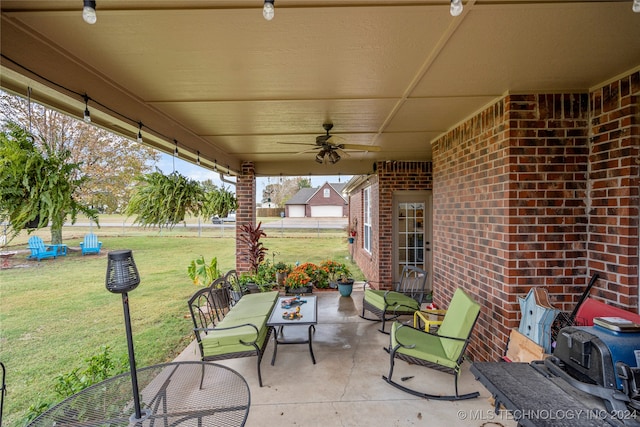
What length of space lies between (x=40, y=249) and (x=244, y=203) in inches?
318

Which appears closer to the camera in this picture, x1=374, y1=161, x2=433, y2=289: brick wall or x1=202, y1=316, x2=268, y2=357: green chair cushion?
x1=202, y1=316, x2=268, y2=357: green chair cushion

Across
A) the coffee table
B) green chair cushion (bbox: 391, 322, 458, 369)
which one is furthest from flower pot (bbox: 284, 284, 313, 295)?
green chair cushion (bbox: 391, 322, 458, 369)

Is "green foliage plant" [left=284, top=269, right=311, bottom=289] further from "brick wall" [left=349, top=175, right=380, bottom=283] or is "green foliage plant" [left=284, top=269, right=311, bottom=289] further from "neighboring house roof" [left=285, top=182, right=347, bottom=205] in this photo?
"neighboring house roof" [left=285, top=182, right=347, bottom=205]

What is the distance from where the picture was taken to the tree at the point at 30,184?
129 cm

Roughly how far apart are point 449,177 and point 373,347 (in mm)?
2476

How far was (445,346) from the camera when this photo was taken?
305 centimetres

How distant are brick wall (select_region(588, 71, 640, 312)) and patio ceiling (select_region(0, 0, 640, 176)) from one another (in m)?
0.23

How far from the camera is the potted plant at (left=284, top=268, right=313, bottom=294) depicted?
5836mm

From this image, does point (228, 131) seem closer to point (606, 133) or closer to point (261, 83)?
point (261, 83)

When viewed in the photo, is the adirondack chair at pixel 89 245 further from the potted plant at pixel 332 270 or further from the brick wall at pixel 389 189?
the brick wall at pixel 389 189

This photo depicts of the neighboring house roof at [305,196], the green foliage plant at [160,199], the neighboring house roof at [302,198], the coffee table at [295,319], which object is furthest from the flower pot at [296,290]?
the neighboring house roof at [302,198]

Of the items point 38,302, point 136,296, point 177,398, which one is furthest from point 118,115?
point 38,302

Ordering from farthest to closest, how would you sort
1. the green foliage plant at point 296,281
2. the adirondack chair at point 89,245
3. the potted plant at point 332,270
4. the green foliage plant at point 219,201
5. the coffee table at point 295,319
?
the adirondack chair at point 89,245
the potted plant at point 332,270
the green foliage plant at point 296,281
the green foliage plant at point 219,201
the coffee table at point 295,319

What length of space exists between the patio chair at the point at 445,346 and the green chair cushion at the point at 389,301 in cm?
98
